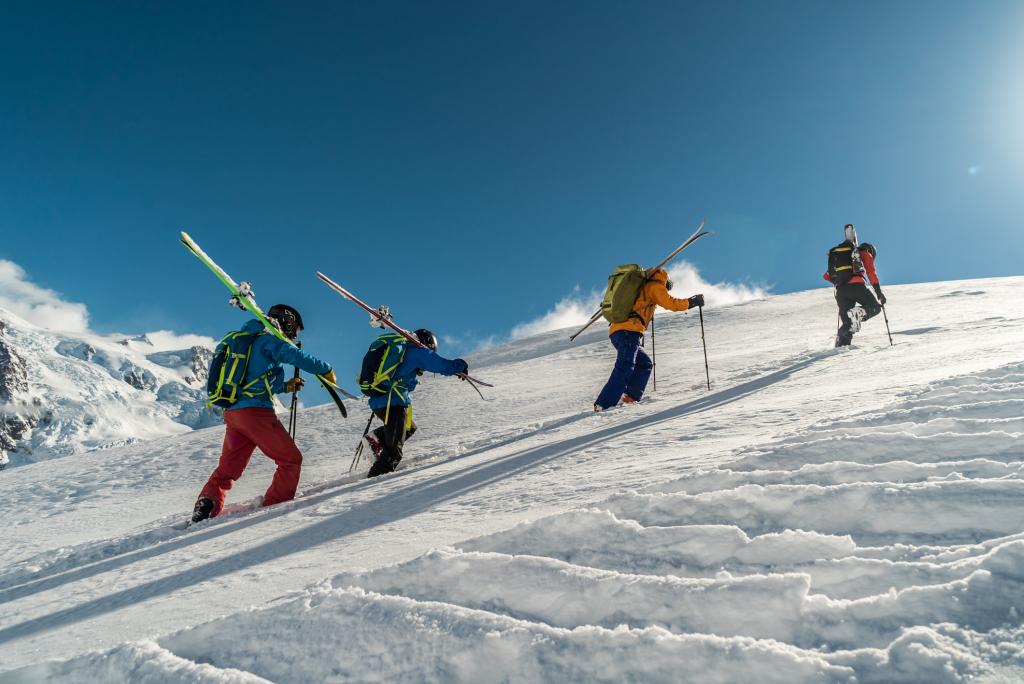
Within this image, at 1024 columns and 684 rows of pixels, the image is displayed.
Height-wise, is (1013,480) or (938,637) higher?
(1013,480)

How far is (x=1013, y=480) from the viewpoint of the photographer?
6.38 feet

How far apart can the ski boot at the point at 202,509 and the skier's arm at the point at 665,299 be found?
5.67 meters

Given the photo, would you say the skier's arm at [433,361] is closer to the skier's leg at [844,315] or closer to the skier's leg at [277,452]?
the skier's leg at [277,452]

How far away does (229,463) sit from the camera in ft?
17.4

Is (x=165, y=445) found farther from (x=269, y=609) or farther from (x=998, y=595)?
(x=998, y=595)

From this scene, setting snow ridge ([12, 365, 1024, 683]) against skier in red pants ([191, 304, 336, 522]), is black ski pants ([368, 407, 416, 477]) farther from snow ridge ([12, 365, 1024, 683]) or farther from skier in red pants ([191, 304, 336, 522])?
snow ridge ([12, 365, 1024, 683])

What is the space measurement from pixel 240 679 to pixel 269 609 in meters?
0.36

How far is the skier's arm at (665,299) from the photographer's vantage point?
7.32 meters

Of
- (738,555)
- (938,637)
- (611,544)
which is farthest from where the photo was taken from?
(611,544)

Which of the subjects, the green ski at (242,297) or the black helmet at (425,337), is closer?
the green ski at (242,297)

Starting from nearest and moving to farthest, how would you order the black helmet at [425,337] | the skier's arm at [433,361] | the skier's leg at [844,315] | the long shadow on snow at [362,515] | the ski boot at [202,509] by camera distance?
the long shadow on snow at [362,515] → the ski boot at [202,509] → the skier's arm at [433,361] → the black helmet at [425,337] → the skier's leg at [844,315]

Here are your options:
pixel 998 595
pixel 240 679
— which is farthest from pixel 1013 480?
pixel 240 679

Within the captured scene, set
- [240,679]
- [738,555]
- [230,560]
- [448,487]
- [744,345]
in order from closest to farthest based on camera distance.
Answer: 1. [240,679]
2. [738,555]
3. [230,560]
4. [448,487]
5. [744,345]

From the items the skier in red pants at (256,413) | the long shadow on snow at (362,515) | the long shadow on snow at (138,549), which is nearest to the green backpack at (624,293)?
the long shadow on snow at (362,515)
